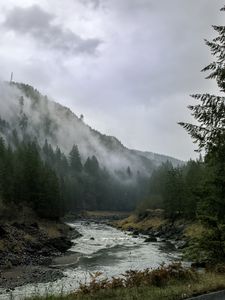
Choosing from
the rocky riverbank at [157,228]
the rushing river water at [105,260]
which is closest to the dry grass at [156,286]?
the rushing river water at [105,260]

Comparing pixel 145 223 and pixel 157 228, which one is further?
pixel 145 223

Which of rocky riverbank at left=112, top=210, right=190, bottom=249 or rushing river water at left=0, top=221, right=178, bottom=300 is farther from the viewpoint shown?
rocky riverbank at left=112, top=210, right=190, bottom=249

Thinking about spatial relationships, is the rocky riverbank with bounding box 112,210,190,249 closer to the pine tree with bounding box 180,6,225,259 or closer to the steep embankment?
the steep embankment

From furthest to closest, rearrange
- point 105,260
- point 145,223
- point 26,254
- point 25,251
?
point 145,223
point 25,251
point 26,254
point 105,260

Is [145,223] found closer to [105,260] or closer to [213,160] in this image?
[105,260]

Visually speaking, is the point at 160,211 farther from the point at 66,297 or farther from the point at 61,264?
the point at 66,297

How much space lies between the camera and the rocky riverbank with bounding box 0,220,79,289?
36094mm

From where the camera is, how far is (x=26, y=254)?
50.9m

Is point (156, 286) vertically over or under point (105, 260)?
over

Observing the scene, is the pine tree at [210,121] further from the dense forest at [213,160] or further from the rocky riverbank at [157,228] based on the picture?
the rocky riverbank at [157,228]

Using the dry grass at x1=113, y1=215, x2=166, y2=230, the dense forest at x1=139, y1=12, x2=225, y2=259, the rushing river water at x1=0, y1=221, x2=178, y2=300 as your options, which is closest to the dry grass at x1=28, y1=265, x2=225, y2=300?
the dense forest at x1=139, y1=12, x2=225, y2=259

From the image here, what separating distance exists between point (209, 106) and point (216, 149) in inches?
73.1

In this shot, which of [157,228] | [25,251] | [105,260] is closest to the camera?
[105,260]

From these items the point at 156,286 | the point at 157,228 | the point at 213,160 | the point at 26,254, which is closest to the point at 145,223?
the point at 157,228
